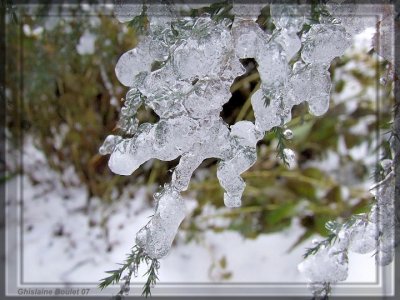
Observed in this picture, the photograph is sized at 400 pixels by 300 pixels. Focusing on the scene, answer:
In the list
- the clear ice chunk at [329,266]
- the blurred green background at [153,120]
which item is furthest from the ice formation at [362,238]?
the blurred green background at [153,120]

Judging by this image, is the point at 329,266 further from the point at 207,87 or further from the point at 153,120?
the point at 153,120

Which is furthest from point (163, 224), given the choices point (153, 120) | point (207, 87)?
point (153, 120)

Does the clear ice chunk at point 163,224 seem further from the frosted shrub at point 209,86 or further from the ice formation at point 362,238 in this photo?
the ice formation at point 362,238

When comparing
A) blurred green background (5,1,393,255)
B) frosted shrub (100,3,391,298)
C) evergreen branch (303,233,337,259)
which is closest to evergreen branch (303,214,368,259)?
evergreen branch (303,233,337,259)

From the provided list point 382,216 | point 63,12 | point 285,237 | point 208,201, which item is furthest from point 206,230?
point 382,216

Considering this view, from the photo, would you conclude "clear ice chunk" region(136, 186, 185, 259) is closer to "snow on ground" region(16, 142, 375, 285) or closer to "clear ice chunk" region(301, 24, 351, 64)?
"clear ice chunk" region(301, 24, 351, 64)
